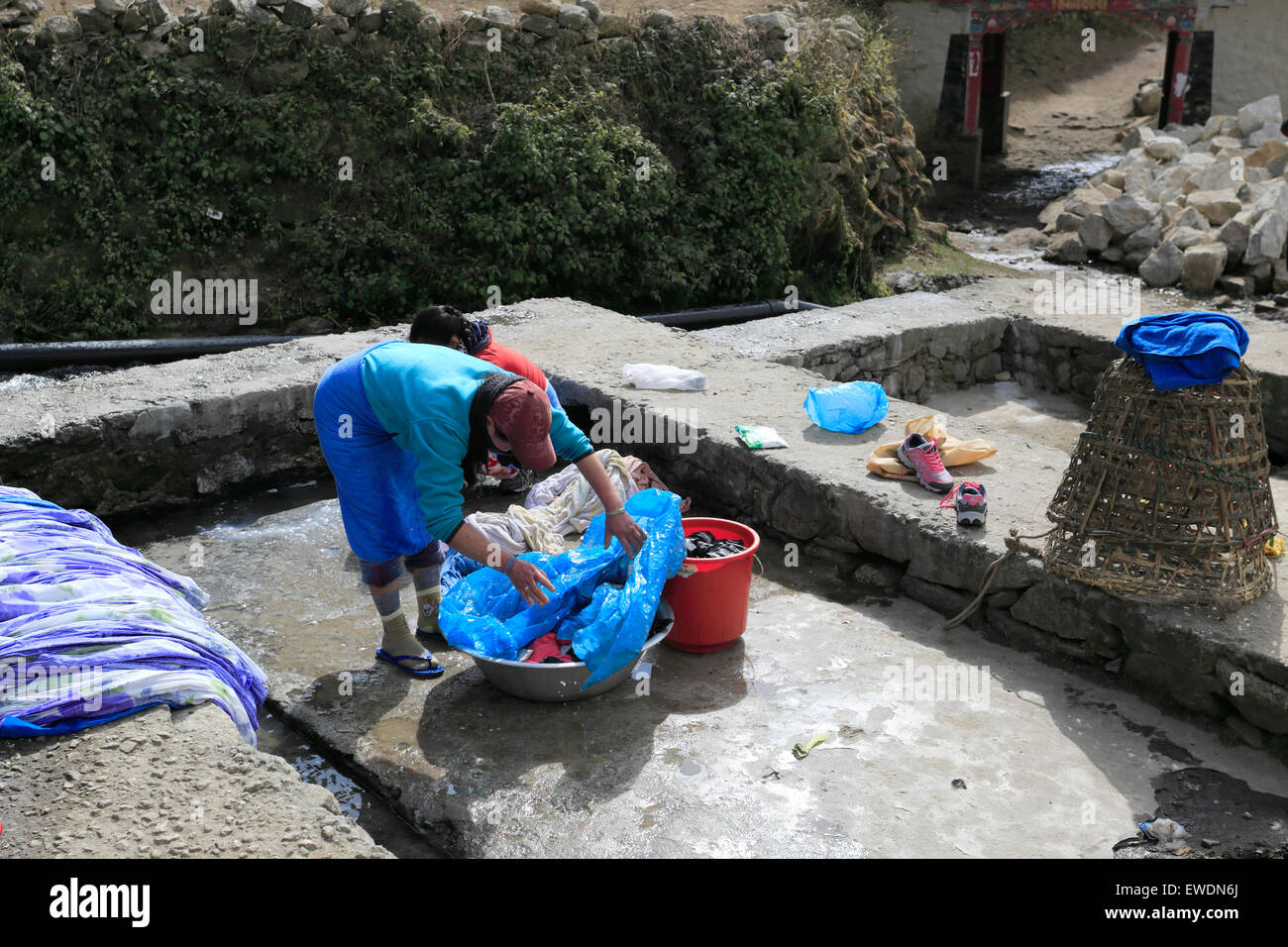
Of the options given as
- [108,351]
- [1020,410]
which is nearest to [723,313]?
[1020,410]

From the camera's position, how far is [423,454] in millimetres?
3678

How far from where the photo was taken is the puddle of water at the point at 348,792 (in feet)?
12.0

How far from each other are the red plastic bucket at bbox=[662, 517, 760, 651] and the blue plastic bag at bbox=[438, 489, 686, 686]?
0.11 metres

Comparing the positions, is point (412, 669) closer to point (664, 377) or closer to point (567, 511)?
point (567, 511)

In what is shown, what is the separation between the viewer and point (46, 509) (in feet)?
14.1

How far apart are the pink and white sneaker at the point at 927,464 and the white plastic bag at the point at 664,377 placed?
1.52m

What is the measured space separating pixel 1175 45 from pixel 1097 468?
1477 cm

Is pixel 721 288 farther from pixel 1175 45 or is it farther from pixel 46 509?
pixel 1175 45

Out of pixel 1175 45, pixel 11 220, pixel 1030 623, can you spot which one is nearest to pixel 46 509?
pixel 1030 623

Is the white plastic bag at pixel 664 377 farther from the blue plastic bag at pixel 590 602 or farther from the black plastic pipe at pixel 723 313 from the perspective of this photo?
the black plastic pipe at pixel 723 313

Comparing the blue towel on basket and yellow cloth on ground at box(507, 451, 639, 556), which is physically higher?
the blue towel on basket

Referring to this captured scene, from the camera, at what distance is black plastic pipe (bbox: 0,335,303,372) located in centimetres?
867

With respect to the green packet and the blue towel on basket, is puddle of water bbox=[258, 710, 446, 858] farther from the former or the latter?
the blue towel on basket

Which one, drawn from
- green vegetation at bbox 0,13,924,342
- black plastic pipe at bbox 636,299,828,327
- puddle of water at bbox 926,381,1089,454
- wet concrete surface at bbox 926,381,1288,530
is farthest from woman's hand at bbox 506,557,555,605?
green vegetation at bbox 0,13,924,342
